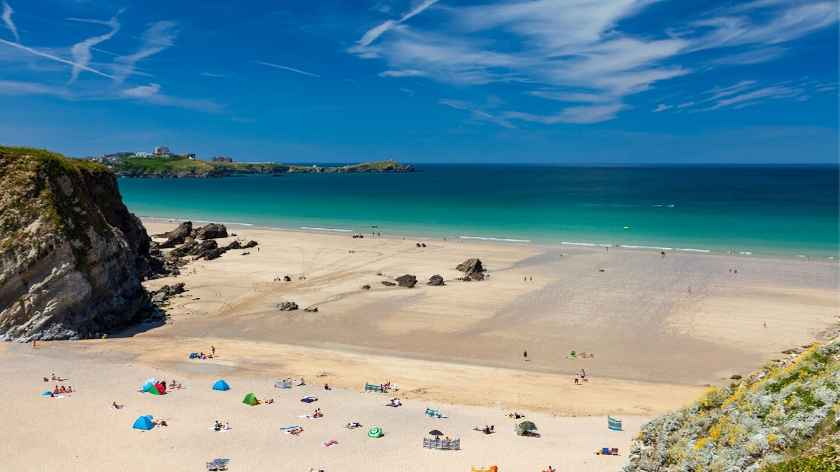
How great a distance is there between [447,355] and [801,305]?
25920mm

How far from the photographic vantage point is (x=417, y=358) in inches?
1156

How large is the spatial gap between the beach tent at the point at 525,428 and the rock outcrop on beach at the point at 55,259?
24172 mm

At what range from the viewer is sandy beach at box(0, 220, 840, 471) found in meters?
18.8

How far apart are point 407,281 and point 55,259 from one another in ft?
79.3

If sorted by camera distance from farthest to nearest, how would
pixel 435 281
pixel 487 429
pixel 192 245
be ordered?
pixel 192 245 → pixel 435 281 → pixel 487 429

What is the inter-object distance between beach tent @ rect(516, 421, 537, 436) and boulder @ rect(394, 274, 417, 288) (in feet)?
83.2

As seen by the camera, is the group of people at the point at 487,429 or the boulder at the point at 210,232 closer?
the group of people at the point at 487,429

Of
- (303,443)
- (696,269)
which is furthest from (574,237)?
(303,443)

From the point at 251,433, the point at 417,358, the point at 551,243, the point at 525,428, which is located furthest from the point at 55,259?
the point at 551,243

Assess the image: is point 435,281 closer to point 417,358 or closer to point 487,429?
point 417,358

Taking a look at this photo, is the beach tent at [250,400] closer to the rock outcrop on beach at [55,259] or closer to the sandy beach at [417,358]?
the sandy beach at [417,358]

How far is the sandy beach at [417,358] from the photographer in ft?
61.6

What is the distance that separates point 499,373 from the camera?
26906mm

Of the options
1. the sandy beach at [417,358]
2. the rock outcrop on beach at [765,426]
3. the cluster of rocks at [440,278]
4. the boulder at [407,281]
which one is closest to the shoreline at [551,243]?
the sandy beach at [417,358]
